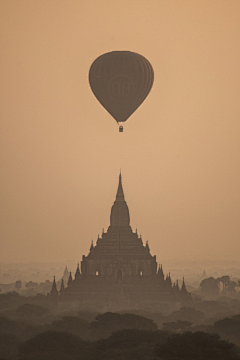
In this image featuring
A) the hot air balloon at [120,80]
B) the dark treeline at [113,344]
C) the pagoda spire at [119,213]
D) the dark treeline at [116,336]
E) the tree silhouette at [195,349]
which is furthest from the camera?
the pagoda spire at [119,213]

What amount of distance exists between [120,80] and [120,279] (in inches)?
1267

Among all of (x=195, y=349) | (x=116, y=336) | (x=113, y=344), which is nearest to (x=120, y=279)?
(x=116, y=336)

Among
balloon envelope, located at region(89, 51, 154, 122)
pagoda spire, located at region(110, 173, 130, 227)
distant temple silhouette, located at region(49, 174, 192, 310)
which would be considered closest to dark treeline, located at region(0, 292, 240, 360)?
distant temple silhouette, located at region(49, 174, 192, 310)

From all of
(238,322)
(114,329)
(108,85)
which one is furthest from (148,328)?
(108,85)

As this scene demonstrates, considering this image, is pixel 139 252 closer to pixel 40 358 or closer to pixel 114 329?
pixel 114 329

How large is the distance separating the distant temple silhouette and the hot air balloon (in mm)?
26190

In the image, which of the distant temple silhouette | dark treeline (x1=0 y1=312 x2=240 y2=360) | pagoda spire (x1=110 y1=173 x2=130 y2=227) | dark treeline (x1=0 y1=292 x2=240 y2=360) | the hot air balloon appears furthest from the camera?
pagoda spire (x1=110 y1=173 x2=130 y2=227)

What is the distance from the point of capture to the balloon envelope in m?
97.8

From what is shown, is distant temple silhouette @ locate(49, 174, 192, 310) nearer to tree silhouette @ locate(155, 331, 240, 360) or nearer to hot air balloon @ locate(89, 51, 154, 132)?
hot air balloon @ locate(89, 51, 154, 132)

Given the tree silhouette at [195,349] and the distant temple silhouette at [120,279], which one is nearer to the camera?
the tree silhouette at [195,349]

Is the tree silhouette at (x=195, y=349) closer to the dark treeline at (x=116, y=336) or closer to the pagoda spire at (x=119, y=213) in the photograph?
the dark treeline at (x=116, y=336)

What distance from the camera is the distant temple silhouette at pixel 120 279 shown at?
109125mm

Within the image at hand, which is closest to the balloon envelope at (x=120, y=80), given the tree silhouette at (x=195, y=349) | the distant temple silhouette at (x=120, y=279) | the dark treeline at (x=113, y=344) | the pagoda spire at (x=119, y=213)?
the distant temple silhouette at (x=120, y=279)

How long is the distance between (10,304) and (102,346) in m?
50.6
